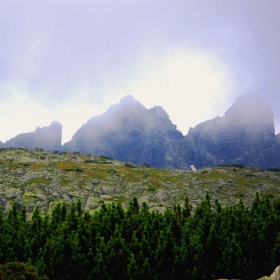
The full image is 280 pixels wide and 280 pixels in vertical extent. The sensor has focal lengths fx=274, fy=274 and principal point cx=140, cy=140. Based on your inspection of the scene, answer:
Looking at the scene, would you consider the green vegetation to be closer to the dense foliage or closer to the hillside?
the dense foliage

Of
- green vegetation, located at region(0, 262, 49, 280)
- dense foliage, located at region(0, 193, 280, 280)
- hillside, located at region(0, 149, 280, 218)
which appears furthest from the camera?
hillside, located at region(0, 149, 280, 218)

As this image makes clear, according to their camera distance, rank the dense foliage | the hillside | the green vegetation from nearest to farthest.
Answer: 1. the green vegetation
2. the dense foliage
3. the hillside

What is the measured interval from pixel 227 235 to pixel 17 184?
35299 millimetres

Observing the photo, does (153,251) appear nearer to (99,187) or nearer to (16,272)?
(16,272)

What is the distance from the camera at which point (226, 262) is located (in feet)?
34.1

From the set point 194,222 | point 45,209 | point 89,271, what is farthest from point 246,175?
point 89,271

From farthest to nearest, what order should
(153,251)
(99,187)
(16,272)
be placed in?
1. (99,187)
2. (153,251)
3. (16,272)

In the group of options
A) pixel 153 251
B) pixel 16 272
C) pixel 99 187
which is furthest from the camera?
pixel 99 187

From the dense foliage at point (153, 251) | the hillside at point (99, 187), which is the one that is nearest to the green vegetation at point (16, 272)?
the dense foliage at point (153, 251)

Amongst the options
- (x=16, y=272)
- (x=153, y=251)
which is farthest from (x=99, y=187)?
(x=16, y=272)

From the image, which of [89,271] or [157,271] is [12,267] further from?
[157,271]

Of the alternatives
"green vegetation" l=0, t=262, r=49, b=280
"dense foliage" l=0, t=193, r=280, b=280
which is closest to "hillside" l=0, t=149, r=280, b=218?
"dense foliage" l=0, t=193, r=280, b=280

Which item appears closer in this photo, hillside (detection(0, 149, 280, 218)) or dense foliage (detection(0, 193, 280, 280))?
dense foliage (detection(0, 193, 280, 280))

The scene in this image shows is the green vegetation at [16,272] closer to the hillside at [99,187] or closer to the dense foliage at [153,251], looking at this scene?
the dense foliage at [153,251]
